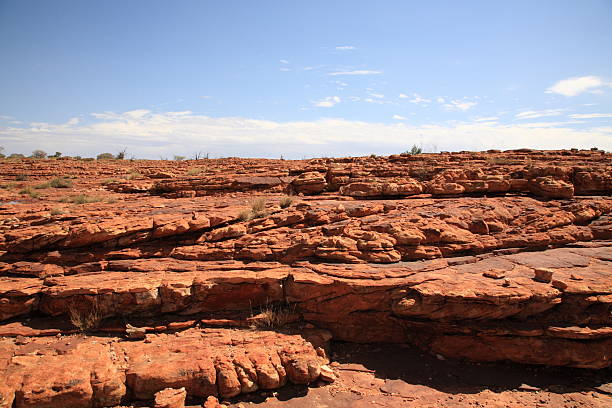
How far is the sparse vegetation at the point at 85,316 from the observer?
627 cm

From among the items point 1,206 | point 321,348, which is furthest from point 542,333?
point 1,206

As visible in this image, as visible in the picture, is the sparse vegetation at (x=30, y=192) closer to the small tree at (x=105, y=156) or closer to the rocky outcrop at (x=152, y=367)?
the rocky outcrop at (x=152, y=367)

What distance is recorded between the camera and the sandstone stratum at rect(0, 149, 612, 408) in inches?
217

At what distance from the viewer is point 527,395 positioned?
5.73 metres

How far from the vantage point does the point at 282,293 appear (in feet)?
22.9

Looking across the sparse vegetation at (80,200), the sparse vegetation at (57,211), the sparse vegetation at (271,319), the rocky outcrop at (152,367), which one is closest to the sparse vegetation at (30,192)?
the sparse vegetation at (80,200)

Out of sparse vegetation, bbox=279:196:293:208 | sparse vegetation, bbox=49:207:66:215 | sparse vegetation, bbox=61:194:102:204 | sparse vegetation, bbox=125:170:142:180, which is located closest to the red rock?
sparse vegetation, bbox=279:196:293:208

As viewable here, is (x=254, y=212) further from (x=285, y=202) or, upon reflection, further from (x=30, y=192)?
(x=30, y=192)

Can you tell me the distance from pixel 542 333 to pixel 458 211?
12.0 feet

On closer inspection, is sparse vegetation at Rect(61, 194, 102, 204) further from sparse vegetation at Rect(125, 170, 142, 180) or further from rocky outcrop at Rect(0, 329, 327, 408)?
rocky outcrop at Rect(0, 329, 327, 408)

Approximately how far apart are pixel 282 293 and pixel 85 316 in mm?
3957

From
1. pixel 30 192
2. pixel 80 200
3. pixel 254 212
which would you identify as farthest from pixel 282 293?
pixel 30 192

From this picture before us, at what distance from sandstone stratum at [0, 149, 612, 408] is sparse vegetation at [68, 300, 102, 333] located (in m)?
0.03

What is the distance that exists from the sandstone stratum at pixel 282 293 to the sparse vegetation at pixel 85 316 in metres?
0.03
